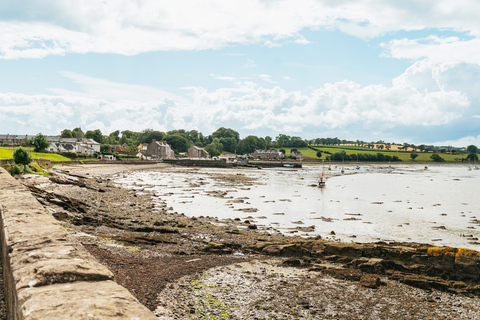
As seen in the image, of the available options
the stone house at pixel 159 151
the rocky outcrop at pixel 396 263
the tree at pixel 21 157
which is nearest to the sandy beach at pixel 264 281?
the rocky outcrop at pixel 396 263

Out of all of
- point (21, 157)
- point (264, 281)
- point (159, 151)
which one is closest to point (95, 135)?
point (159, 151)

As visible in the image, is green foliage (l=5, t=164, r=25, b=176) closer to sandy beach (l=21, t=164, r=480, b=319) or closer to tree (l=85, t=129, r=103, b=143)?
sandy beach (l=21, t=164, r=480, b=319)

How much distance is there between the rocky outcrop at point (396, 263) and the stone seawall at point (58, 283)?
392 inches

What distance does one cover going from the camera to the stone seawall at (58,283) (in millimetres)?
3031

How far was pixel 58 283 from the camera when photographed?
377 cm

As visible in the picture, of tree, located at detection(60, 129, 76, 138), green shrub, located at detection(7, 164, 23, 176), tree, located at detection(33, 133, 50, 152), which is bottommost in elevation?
green shrub, located at detection(7, 164, 23, 176)

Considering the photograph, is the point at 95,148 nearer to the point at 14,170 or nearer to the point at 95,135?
the point at 95,135

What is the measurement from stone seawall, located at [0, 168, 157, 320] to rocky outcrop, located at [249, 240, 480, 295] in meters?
9.96

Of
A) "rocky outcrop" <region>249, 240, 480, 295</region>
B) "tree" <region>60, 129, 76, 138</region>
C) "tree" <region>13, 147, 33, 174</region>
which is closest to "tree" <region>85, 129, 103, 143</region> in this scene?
"tree" <region>60, 129, 76, 138</region>

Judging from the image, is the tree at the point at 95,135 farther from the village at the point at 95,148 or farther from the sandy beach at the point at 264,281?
the sandy beach at the point at 264,281

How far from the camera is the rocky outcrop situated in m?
12.1

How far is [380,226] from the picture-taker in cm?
2538

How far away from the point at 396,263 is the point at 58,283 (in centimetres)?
1333

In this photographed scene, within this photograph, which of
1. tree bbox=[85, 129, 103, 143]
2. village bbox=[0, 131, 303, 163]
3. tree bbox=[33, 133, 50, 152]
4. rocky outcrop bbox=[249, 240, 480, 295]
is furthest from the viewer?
tree bbox=[85, 129, 103, 143]
